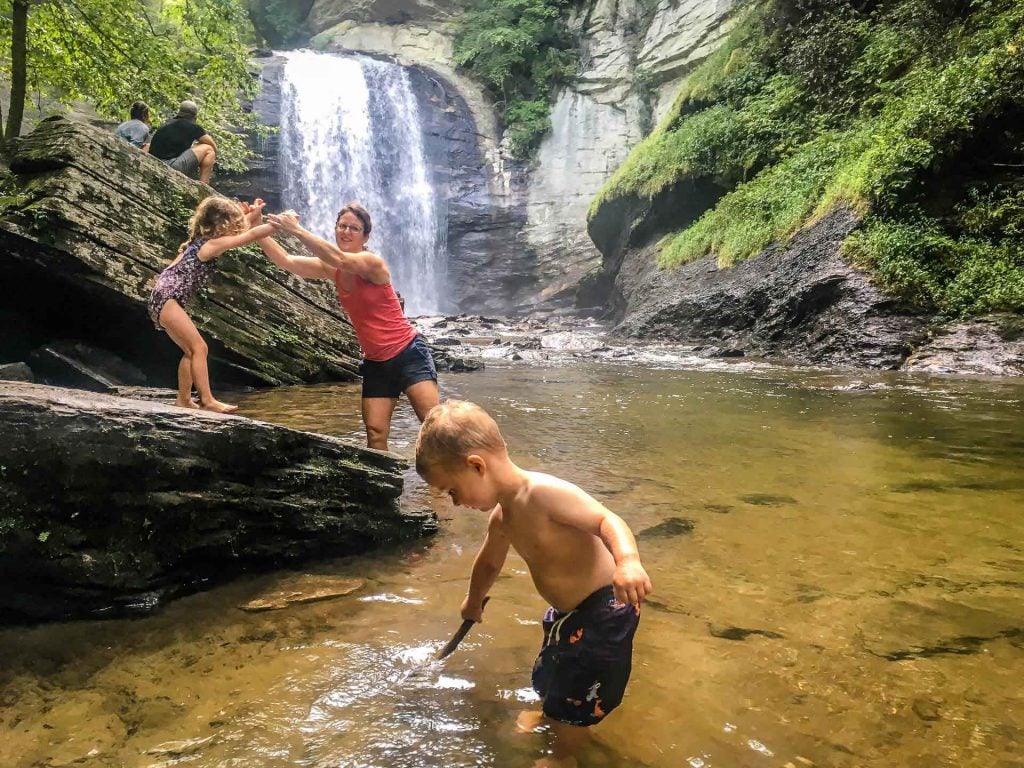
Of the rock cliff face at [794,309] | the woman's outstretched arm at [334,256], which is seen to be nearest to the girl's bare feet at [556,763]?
the woman's outstretched arm at [334,256]

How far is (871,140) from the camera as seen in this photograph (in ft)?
36.1

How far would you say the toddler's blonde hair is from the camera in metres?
1.80

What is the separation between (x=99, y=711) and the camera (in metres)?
1.74

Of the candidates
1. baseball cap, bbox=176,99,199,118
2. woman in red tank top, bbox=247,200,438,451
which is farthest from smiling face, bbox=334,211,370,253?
baseball cap, bbox=176,99,199,118

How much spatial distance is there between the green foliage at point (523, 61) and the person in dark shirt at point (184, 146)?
20.4 meters

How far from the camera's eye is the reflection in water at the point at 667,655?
1.62 m

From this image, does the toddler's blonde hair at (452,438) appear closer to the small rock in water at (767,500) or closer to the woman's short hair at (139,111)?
the small rock in water at (767,500)

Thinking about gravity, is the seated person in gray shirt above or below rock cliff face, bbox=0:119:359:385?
above

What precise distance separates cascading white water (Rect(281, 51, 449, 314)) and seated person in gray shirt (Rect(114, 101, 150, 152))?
1319 centimetres

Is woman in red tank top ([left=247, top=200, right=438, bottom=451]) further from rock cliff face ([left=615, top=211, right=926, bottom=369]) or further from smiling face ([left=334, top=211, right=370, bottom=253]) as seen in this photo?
rock cliff face ([left=615, top=211, right=926, bottom=369])

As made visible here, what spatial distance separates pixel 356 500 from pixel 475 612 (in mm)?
1213

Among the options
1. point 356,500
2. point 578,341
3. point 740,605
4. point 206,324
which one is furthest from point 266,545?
point 578,341

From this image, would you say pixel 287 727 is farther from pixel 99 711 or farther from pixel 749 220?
pixel 749 220

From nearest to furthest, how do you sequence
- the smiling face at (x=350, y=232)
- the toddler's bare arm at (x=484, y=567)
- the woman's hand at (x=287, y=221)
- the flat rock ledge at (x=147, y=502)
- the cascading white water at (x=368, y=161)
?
the toddler's bare arm at (x=484, y=567), the flat rock ledge at (x=147, y=502), the woman's hand at (x=287, y=221), the smiling face at (x=350, y=232), the cascading white water at (x=368, y=161)
